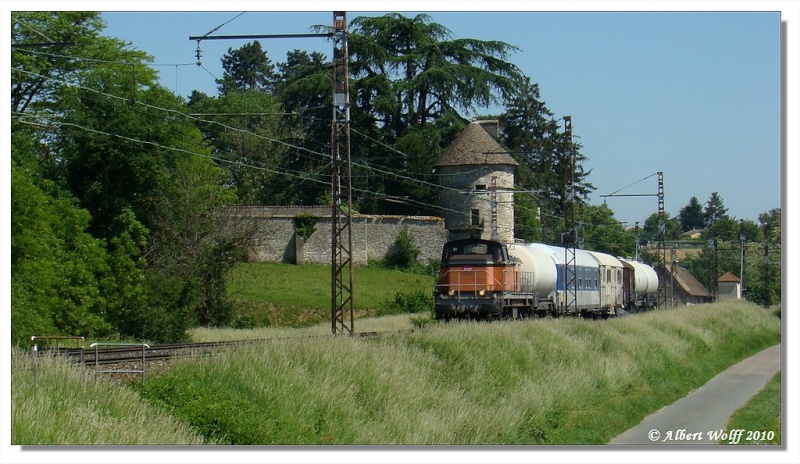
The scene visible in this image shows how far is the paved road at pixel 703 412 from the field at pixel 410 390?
0.51 metres

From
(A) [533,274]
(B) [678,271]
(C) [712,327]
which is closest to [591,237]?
(B) [678,271]

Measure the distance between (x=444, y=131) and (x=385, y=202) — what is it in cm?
732

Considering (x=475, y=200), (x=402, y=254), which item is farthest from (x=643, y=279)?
(x=402, y=254)

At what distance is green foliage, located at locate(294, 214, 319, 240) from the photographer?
231 ft

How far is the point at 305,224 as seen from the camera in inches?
2781

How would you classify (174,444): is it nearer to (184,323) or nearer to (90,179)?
(184,323)

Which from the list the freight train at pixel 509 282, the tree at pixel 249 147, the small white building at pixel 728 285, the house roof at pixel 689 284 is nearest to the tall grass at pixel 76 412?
the freight train at pixel 509 282

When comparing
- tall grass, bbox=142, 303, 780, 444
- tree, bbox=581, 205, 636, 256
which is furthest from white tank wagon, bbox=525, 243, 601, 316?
tree, bbox=581, 205, 636, 256

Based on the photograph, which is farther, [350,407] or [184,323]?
[184,323]

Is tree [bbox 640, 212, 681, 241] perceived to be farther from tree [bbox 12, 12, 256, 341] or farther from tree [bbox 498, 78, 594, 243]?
tree [bbox 12, 12, 256, 341]

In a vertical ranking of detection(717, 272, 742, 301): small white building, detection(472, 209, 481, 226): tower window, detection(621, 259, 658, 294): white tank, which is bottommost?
detection(717, 272, 742, 301): small white building

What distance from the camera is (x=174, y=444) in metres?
13.0

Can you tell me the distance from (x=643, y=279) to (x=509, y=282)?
3002cm

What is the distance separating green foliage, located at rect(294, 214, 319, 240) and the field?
41.4m
